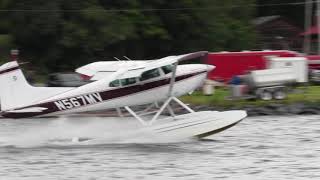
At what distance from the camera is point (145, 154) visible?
65.7 feet

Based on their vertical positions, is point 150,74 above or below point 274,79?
above

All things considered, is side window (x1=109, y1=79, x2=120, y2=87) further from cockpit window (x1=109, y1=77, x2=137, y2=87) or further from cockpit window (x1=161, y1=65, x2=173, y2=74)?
cockpit window (x1=161, y1=65, x2=173, y2=74)

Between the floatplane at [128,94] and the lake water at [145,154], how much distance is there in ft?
2.22

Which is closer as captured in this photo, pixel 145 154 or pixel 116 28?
pixel 145 154

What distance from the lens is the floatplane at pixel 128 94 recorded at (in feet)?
Answer: 67.1

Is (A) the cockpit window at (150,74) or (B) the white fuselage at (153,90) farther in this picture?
(B) the white fuselage at (153,90)

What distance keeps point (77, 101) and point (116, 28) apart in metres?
34.2

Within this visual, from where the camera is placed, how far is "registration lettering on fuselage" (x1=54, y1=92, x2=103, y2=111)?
67.1ft

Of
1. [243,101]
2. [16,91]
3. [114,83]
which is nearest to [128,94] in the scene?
[114,83]

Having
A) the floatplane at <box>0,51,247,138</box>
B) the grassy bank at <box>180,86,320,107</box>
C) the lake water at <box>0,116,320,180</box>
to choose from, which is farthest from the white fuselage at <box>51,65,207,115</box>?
the grassy bank at <box>180,86,320,107</box>

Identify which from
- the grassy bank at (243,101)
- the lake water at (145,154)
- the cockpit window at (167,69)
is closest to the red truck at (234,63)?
the grassy bank at (243,101)

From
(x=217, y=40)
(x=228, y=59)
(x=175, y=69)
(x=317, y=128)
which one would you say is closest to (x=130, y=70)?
(x=175, y=69)

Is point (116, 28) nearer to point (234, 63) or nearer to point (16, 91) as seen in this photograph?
point (234, 63)

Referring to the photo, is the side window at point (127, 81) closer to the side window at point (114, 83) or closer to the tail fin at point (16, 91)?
the side window at point (114, 83)
